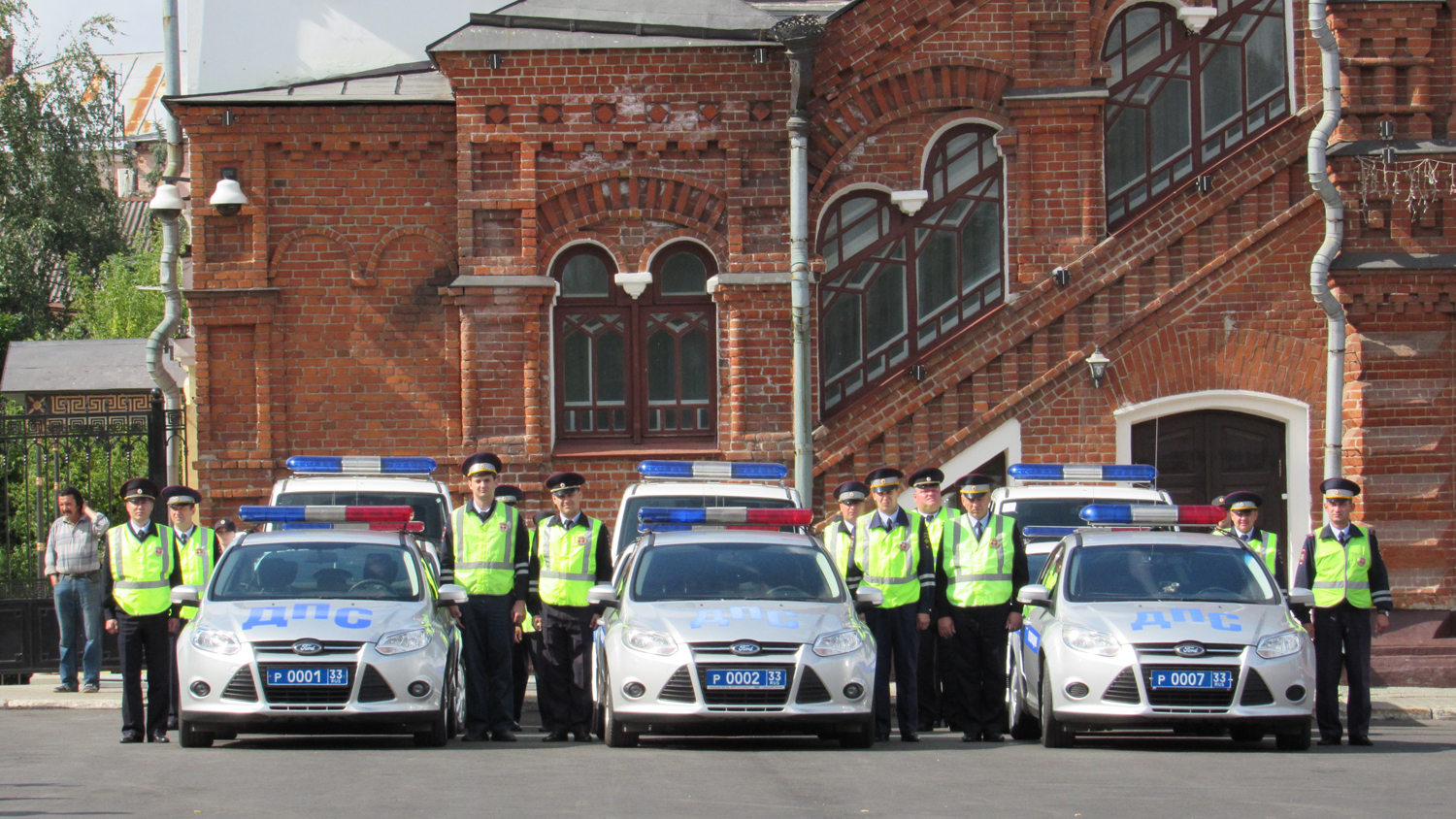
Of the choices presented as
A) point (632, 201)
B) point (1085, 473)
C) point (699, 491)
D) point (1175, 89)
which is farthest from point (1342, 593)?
point (632, 201)

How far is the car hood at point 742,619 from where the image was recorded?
11.3 metres

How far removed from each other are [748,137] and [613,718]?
9.37 m

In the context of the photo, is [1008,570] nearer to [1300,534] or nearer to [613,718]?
[613,718]

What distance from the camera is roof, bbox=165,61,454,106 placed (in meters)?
19.7

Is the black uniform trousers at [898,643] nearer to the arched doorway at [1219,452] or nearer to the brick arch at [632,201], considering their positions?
the arched doorway at [1219,452]

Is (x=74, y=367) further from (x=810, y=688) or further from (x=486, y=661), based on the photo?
(x=810, y=688)

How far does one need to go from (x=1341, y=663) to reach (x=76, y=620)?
11250mm

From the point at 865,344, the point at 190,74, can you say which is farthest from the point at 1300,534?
the point at 190,74

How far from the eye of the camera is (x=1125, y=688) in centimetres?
1136

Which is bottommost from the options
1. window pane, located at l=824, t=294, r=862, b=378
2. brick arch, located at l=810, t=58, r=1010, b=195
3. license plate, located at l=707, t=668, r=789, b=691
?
license plate, located at l=707, t=668, r=789, b=691

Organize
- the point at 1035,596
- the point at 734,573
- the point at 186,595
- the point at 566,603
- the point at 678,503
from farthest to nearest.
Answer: the point at 678,503, the point at 566,603, the point at 734,573, the point at 1035,596, the point at 186,595

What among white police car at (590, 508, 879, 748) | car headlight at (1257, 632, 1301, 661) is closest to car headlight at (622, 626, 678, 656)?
white police car at (590, 508, 879, 748)

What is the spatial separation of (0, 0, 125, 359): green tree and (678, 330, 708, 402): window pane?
21445mm

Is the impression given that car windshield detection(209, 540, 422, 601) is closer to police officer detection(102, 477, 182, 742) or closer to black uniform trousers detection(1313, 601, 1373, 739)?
police officer detection(102, 477, 182, 742)
